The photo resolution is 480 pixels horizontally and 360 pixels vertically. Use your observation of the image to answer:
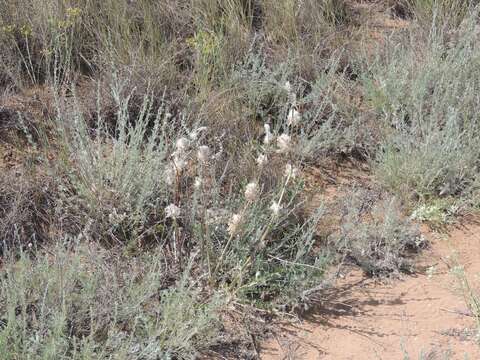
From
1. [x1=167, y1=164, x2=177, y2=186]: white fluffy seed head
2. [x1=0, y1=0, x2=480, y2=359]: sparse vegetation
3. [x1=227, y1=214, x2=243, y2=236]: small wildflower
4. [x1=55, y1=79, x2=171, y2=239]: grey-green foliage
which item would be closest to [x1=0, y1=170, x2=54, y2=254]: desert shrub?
[x1=0, y1=0, x2=480, y2=359]: sparse vegetation

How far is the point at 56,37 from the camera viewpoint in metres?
4.22

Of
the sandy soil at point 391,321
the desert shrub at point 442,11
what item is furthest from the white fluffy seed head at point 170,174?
the desert shrub at point 442,11

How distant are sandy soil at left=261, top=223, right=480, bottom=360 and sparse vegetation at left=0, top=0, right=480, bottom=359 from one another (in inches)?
5.0

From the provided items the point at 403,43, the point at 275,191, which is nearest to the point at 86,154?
the point at 275,191

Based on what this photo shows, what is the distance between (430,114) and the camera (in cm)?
437

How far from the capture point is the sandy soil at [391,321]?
10.2 feet

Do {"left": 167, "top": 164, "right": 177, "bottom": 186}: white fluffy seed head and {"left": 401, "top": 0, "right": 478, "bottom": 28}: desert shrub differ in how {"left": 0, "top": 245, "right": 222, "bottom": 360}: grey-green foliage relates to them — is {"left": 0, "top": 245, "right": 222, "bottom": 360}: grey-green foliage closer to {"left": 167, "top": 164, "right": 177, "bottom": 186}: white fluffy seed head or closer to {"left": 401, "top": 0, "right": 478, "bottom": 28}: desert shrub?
{"left": 167, "top": 164, "right": 177, "bottom": 186}: white fluffy seed head

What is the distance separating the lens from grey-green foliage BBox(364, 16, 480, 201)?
13.2ft

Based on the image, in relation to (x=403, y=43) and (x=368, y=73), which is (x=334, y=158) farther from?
(x=403, y=43)

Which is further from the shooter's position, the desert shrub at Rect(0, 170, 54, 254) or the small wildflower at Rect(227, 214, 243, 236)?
the desert shrub at Rect(0, 170, 54, 254)

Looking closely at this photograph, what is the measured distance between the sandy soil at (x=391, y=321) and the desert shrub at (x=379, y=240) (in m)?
0.08

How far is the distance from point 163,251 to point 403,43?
2.68 meters

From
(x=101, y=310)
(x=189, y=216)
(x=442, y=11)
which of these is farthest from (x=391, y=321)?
(x=442, y=11)

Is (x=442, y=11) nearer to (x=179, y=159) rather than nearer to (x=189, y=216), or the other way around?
(x=189, y=216)
